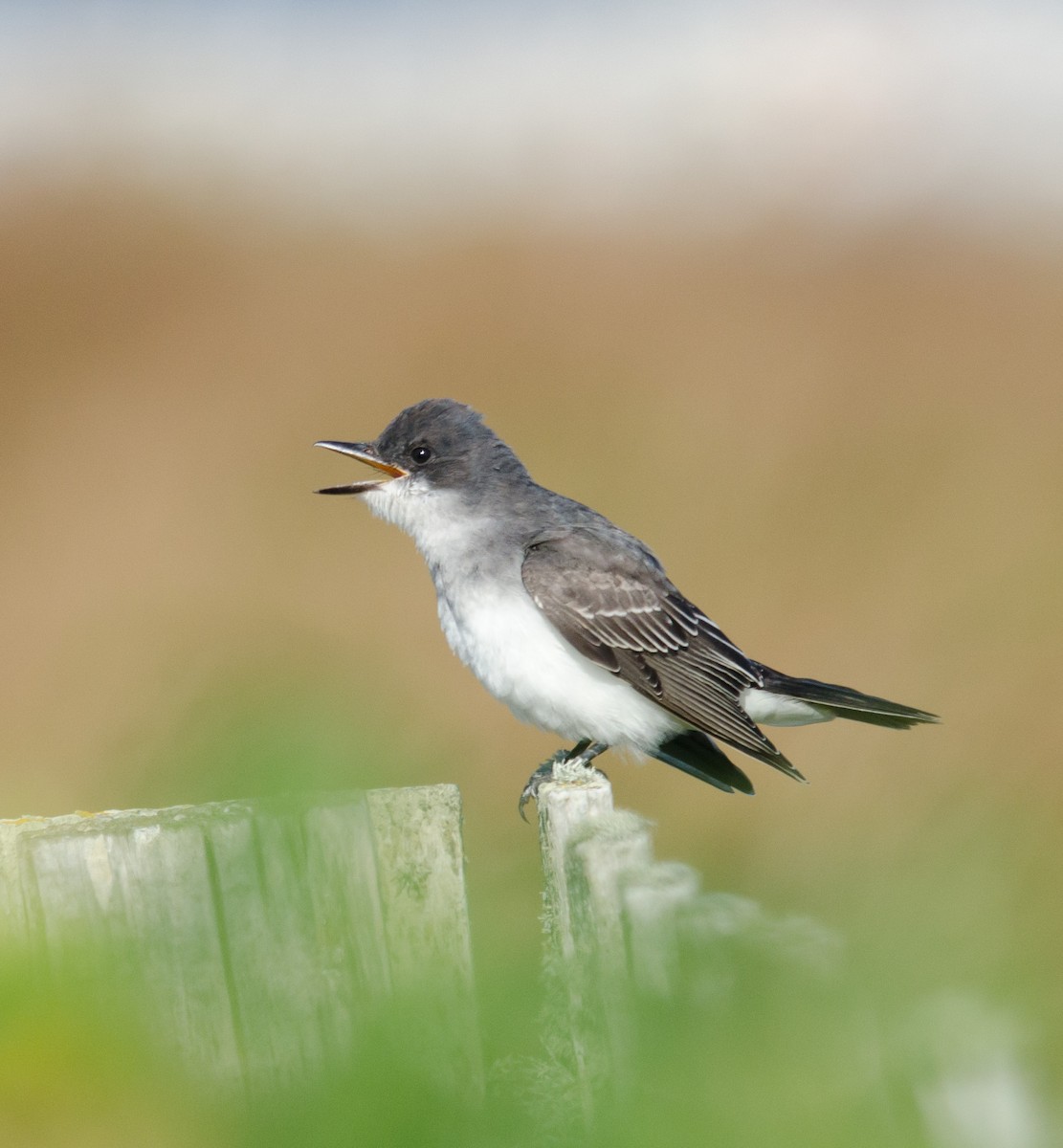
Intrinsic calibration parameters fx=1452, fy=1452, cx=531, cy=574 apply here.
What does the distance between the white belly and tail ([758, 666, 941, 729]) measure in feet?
2.01

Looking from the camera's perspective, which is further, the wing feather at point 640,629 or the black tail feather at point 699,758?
the black tail feather at point 699,758

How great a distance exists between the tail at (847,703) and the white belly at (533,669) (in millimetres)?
611

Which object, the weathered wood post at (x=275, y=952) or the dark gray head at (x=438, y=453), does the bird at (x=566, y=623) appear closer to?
the dark gray head at (x=438, y=453)

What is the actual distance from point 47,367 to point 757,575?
6.45m

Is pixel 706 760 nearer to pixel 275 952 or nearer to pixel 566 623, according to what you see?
pixel 566 623

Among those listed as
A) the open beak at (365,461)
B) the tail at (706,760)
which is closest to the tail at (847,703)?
the tail at (706,760)

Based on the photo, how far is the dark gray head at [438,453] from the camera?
463cm

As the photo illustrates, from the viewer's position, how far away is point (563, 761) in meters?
4.66

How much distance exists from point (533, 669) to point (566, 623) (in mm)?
169

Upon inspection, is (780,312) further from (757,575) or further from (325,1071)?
(325,1071)

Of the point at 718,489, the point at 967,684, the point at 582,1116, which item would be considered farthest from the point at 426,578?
Result: the point at 582,1116

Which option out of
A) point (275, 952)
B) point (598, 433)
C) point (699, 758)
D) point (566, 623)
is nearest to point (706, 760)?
point (699, 758)

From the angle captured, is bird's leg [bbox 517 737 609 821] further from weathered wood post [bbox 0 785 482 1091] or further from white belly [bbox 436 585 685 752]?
weathered wood post [bbox 0 785 482 1091]

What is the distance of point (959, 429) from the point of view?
1114 cm
